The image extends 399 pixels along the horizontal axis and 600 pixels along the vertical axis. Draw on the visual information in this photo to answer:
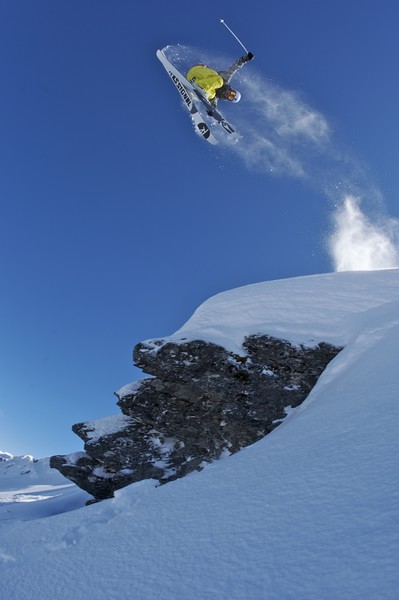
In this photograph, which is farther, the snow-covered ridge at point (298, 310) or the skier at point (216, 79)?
the skier at point (216, 79)

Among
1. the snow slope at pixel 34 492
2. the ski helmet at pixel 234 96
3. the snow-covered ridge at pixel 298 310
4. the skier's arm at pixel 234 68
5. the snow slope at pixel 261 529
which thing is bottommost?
the snow slope at pixel 34 492

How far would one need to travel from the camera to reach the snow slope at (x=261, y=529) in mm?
2205

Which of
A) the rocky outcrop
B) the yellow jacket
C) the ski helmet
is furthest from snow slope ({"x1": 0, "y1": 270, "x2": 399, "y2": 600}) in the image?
the ski helmet

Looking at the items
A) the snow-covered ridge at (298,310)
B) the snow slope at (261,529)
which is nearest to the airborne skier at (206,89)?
the snow-covered ridge at (298,310)

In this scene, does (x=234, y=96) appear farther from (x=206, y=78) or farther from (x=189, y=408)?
(x=189, y=408)

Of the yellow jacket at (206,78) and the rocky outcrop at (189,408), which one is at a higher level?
the yellow jacket at (206,78)

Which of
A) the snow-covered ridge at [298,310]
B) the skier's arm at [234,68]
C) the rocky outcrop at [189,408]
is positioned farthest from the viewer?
the skier's arm at [234,68]

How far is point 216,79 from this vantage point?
15891mm

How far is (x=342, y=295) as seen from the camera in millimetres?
11555

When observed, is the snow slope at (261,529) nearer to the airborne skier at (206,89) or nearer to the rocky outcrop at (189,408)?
the rocky outcrop at (189,408)

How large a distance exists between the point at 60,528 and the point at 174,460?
27.2 ft

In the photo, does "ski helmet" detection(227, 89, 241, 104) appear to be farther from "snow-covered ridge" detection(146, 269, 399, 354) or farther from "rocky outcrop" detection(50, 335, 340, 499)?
"rocky outcrop" detection(50, 335, 340, 499)

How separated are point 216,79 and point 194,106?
2211mm

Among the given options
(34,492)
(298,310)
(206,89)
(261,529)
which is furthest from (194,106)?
(34,492)
